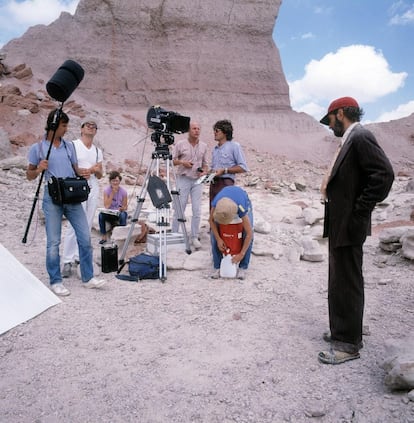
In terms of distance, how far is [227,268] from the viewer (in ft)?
14.7

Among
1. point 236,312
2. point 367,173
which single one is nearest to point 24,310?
point 236,312

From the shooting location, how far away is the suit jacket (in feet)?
8.41

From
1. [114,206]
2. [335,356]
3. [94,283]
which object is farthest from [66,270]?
[335,356]

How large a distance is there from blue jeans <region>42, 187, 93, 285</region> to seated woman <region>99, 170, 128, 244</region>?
1657 millimetres

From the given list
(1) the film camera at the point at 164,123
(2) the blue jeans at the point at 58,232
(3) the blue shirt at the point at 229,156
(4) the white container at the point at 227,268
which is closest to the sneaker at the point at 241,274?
(4) the white container at the point at 227,268

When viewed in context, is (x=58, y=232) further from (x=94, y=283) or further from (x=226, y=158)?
(x=226, y=158)

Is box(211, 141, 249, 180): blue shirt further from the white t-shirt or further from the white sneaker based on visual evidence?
the white t-shirt

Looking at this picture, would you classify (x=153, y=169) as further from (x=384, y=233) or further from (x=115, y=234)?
(x=384, y=233)

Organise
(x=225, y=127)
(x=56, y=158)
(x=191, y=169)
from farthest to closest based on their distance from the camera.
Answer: (x=191, y=169), (x=225, y=127), (x=56, y=158)

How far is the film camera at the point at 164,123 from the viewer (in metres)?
4.70

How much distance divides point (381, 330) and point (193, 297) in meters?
1.68

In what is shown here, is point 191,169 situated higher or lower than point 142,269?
higher

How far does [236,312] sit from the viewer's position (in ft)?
12.0

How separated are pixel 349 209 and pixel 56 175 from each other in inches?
103
